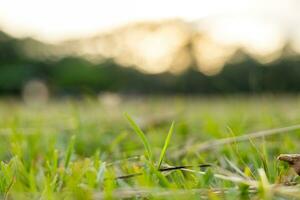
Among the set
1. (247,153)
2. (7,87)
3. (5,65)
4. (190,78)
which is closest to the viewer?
(247,153)

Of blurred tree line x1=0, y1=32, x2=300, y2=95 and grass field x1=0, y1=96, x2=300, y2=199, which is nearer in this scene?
grass field x1=0, y1=96, x2=300, y2=199

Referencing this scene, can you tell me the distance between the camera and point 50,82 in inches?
689

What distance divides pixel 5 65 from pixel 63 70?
207 centimetres

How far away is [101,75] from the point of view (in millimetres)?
17891

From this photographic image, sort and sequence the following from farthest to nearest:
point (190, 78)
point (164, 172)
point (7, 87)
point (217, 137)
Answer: point (7, 87) → point (190, 78) → point (217, 137) → point (164, 172)

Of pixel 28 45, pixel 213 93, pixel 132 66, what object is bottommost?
pixel 213 93

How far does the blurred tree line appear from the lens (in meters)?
14.5

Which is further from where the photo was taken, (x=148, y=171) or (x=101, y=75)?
(x=101, y=75)

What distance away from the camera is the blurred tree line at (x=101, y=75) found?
1449 centimetres

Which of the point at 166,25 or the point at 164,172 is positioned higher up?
the point at 166,25

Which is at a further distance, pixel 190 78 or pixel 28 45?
pixel 28 45

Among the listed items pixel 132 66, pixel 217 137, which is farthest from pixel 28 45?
pixel 217 137

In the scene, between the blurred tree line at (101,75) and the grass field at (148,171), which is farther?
the blurred tree line at (101,75)

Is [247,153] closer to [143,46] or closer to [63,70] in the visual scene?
[143,46]
